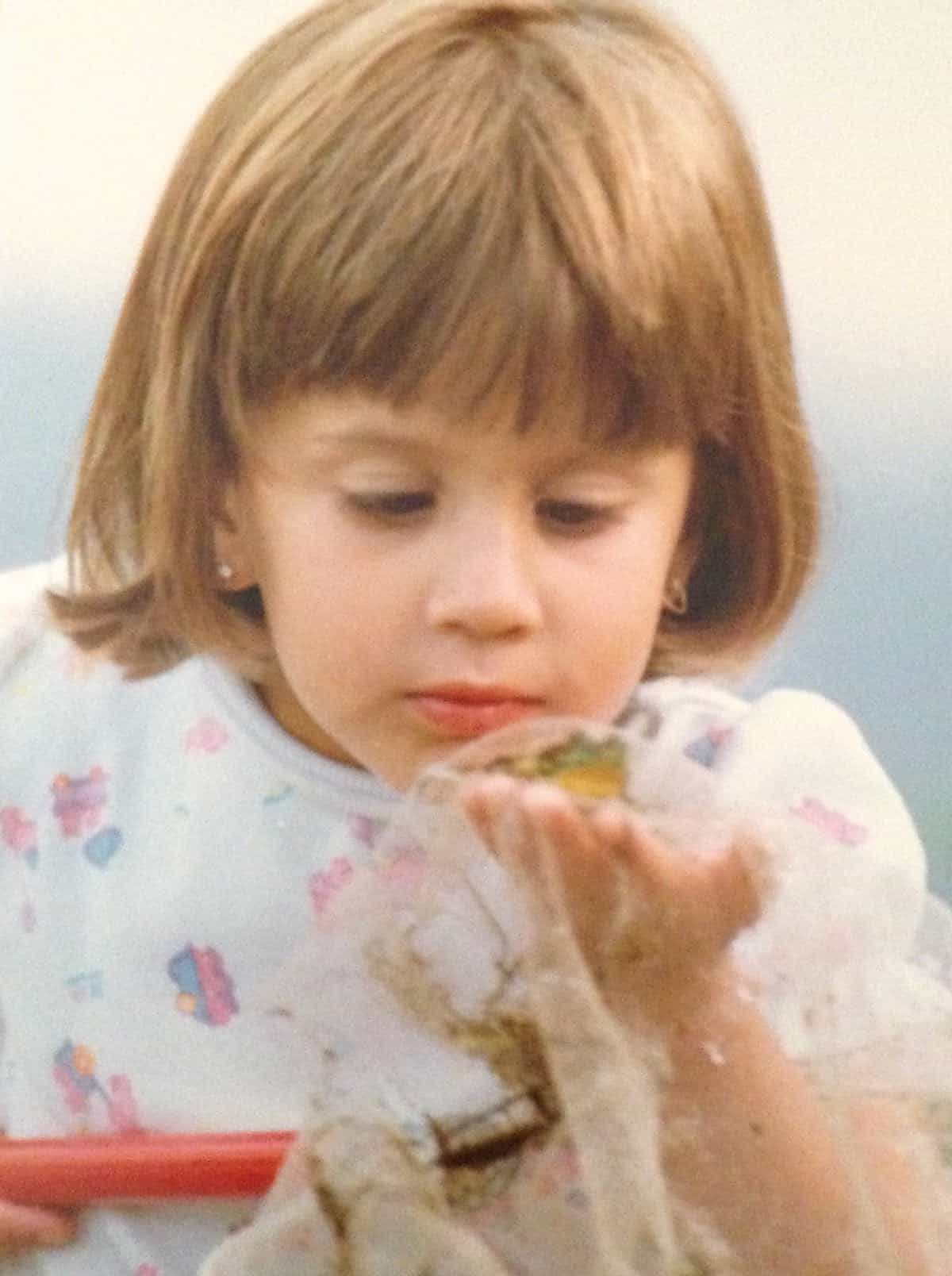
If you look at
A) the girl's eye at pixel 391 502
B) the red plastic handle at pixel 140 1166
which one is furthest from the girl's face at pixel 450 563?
the red plastic handle at pixel 140 1166

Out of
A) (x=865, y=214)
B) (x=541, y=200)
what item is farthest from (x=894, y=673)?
(x=541, y=200)

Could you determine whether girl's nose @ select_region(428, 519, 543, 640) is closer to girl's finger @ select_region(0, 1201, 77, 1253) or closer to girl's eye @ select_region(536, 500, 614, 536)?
girl's eye @ select_region(536, 500, 614, 536)

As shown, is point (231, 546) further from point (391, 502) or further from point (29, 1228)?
point (29, 1228)

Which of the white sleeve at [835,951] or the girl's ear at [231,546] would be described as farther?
the girl's ear at [231,546]

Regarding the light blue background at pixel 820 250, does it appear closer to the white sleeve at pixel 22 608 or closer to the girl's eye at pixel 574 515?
the white sleeve at pixel 22 608

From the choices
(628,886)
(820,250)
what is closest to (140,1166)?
(628,886)

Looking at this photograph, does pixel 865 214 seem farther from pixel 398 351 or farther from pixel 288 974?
pixel 288 974

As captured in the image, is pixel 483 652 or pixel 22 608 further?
pixel 22 608
